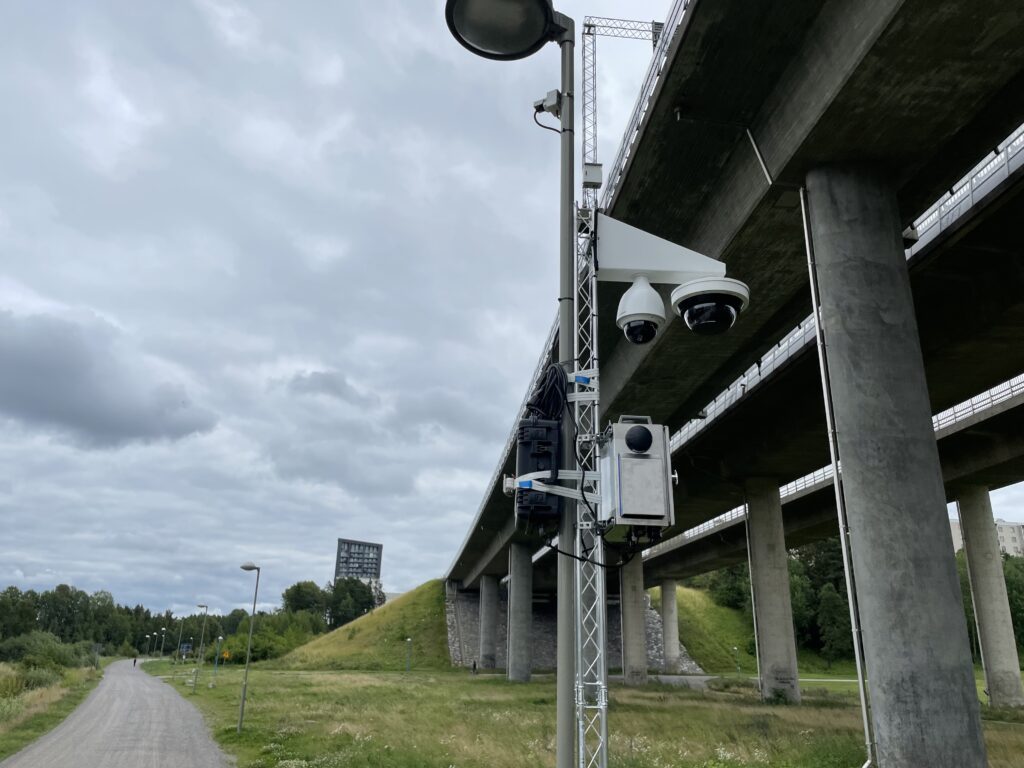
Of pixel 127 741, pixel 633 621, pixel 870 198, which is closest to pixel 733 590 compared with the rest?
pixel 633 621

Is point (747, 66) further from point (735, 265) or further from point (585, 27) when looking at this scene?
point (585, 27)

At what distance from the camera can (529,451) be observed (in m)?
5.84

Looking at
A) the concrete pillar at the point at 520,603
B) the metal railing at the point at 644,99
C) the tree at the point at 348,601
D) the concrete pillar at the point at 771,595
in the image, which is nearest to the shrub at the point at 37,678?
the concrete pillar at the point at 520,603

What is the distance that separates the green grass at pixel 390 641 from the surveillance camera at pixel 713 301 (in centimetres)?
7415

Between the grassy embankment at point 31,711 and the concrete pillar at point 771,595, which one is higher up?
the concrete pillar at point 771,595

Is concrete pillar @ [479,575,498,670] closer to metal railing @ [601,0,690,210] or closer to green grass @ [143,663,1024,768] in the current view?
green grass @ [143,663,1024,768]

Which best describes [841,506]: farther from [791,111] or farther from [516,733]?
[516,733]

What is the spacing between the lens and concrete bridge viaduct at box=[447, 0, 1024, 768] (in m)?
10.0

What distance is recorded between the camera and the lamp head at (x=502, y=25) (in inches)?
251

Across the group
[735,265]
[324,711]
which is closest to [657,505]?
[735,265]

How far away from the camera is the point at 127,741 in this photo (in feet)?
75.7

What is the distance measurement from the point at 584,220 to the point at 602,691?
4.15 metres

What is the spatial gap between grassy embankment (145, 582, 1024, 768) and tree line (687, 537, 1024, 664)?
5794cm

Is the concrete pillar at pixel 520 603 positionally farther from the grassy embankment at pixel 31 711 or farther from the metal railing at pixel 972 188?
the metal railing at pixel 972 188
